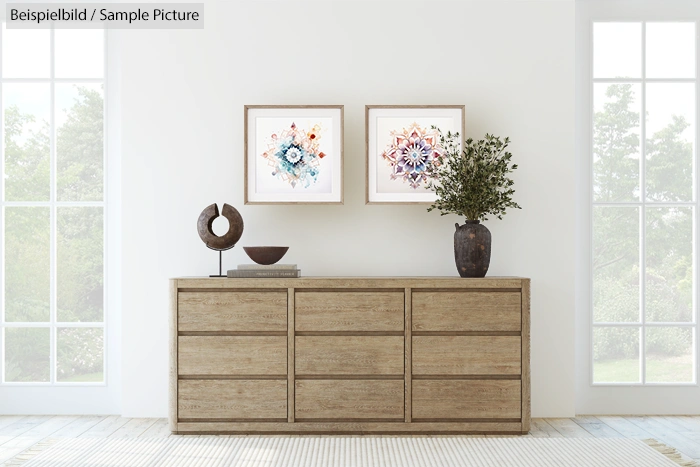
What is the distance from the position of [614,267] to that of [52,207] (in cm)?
313

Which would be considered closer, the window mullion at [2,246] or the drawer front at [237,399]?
the drawer front at [237,399]

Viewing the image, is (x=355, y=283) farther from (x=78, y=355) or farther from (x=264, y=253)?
(x=78, y=355)

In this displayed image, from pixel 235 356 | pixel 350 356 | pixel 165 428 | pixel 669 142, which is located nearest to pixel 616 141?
pixel 669 142

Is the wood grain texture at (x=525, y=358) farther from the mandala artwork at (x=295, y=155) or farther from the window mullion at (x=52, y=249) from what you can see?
the window mullion at (x=52, y=249)

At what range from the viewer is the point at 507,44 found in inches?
138

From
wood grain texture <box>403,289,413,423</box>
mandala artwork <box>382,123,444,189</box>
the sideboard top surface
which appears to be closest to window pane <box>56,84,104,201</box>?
the sideboard top surface

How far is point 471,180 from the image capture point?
10.5ft

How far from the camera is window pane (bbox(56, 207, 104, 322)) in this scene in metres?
3.60

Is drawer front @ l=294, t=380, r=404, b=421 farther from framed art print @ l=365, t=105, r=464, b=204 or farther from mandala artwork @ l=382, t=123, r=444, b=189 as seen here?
mandala artwork @ l=382, t=123, r=444, b=189

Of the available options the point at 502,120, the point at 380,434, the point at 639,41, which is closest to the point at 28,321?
the point at 380,434

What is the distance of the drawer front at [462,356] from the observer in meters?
3.09

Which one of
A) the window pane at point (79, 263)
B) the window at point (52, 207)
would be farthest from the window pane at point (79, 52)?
the window pane at point (79, 263)

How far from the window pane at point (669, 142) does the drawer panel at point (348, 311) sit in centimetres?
165

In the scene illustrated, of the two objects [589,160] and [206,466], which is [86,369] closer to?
[206,466]
